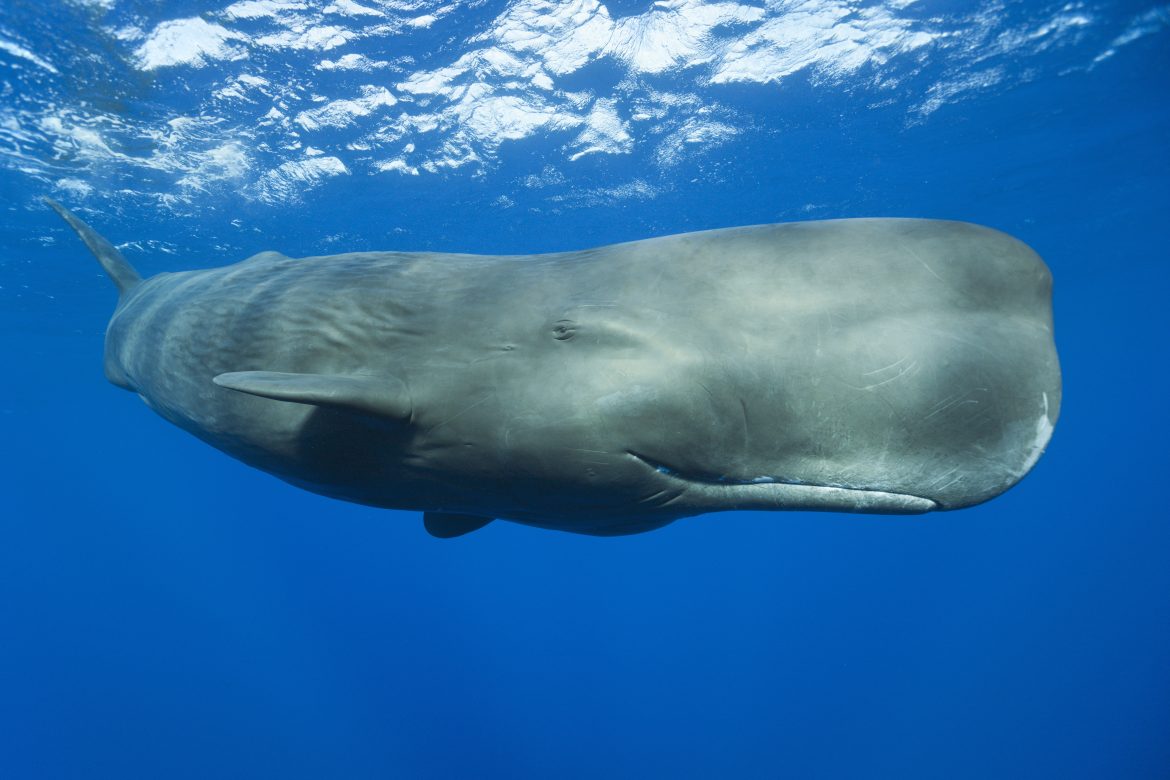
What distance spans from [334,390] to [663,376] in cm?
127

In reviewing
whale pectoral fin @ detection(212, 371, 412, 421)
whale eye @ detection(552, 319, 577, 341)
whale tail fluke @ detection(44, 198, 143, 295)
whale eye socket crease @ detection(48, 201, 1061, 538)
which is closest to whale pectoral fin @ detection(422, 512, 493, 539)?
whale eye socket crease @ detection(48, 201, 1061, 538)

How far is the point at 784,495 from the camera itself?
2258 mm

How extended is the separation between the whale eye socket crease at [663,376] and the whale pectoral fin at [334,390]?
0.04 feet

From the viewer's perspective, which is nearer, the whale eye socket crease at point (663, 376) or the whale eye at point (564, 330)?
the whale eye socket crease at point (663, 376)

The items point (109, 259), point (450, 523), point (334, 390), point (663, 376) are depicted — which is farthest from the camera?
point (109, 259)

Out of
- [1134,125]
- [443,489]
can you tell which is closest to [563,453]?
[443,489]

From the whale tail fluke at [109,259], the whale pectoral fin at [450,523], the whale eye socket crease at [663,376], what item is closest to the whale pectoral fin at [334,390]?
the whale eye socket crease at [663,376]

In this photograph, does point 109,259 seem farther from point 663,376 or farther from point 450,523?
point 663,376

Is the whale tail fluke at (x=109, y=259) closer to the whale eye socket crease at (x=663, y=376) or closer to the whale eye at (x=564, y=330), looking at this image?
the whale eye socket crease at (x=663, y=376)

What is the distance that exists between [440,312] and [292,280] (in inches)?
46.3

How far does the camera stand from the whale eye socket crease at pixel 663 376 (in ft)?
6.64

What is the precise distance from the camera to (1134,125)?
747 inches

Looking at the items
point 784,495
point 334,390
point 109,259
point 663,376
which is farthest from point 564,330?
point 109,259

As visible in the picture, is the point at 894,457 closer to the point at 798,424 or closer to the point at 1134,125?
the point at 798,424
